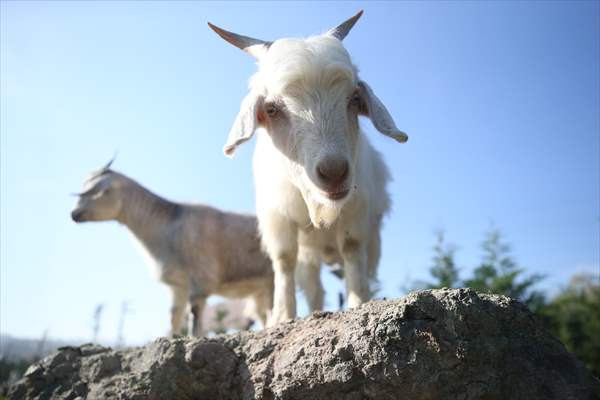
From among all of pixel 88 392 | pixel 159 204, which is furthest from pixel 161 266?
pixel 88 392

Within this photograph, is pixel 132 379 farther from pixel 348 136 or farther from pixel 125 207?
pixel 125 207

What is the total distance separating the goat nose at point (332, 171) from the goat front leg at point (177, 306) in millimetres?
6782

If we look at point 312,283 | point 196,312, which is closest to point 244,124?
point 312,283

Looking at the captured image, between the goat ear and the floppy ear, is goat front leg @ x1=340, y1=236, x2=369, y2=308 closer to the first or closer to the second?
the goat ear

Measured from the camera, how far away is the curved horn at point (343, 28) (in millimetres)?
4089

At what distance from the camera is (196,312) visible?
27.5 feet

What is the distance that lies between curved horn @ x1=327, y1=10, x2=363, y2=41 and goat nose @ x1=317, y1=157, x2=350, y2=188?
177 cm

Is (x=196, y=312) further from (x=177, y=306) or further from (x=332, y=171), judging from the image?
(x=332, y=171)

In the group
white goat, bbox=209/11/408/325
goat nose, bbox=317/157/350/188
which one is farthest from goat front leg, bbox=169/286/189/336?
goat nose, bbox=317/157/350/188

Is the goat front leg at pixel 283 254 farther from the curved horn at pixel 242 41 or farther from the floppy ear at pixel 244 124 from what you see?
the curved horn at pixel 242 41

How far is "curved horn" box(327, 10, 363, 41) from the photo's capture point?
4089mm

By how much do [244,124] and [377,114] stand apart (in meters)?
0.98

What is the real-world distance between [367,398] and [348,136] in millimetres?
1702

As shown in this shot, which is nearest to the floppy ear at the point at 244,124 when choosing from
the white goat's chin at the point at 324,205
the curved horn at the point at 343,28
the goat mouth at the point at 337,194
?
the white goat's chin at the point at 324,205
